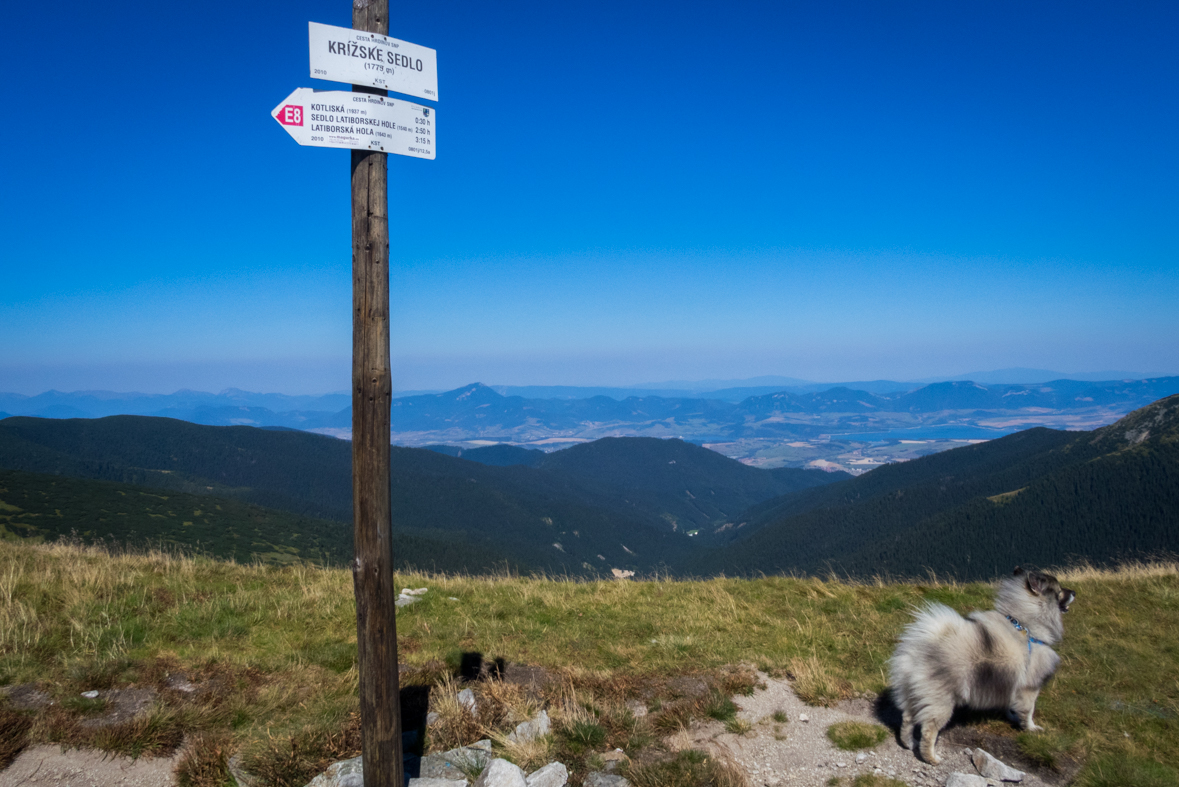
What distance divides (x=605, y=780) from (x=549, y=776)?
1.60 ft

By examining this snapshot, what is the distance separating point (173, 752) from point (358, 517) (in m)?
3.32

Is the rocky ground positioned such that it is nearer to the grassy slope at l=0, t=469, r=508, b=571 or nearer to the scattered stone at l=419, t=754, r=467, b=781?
the scattered stone at l=419, t=754, r=467, b=781

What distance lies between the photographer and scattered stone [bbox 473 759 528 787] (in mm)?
4781

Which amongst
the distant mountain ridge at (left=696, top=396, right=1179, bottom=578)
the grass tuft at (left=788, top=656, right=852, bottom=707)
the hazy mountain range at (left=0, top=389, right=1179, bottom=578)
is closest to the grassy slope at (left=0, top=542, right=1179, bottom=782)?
the grass tuft at (left=788, top=656, right=852, bottom=707)

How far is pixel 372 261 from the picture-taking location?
165 inches

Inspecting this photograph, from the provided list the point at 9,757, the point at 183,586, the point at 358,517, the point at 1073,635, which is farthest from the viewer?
the point at 183,586

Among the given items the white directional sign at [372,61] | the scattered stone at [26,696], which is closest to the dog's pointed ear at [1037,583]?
the white directional sign at [372,61]

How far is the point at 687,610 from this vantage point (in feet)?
34.7

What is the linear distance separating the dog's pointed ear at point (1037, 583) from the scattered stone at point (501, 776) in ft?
18.3

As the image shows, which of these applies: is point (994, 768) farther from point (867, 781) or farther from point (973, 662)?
point (867, 781)

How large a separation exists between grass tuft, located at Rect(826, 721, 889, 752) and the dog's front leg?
4.39ft

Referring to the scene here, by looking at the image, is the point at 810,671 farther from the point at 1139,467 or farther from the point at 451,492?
the point at 451,492

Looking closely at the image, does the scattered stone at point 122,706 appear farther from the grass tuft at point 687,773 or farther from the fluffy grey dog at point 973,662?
the fluffy grey dog at point 973,662

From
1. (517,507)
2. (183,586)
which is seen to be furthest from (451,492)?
(183,586)
